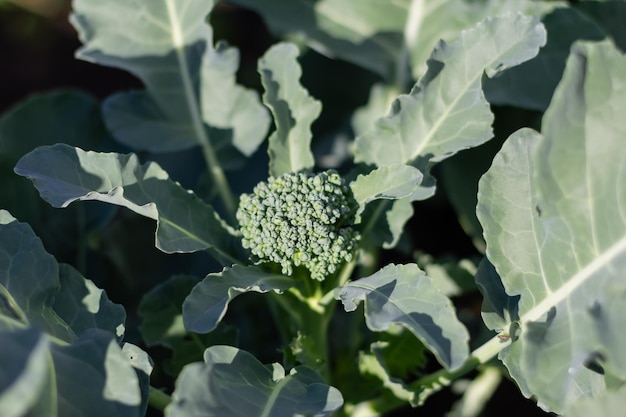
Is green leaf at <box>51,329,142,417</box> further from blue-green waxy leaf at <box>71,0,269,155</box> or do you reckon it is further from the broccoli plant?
blue-green waxy leaf at <box>71,0,269,155</box>

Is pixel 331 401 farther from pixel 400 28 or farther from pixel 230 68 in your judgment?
pixel 400 28

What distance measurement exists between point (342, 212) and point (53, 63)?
204 cm

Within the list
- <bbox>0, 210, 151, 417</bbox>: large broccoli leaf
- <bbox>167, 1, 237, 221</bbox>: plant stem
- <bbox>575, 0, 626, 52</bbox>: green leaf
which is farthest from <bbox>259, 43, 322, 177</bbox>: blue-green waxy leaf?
<bbox>575, 0, 626, 52</bbox>: green leaf

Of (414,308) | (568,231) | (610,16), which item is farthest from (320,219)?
(610,16)

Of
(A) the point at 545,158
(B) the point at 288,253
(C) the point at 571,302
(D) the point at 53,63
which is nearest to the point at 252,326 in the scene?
(B) the point at 288,253

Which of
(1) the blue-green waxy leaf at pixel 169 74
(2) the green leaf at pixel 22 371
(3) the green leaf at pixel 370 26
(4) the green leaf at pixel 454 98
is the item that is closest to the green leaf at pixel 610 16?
(3) the green leaf at pixel 370 26

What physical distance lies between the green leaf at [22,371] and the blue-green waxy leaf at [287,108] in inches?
24.0

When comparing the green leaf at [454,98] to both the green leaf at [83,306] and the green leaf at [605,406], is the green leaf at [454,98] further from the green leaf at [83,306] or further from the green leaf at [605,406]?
the green leaf at [83,306]

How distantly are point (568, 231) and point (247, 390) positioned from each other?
1.90 ft

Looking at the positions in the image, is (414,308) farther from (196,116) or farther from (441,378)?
(196,116)

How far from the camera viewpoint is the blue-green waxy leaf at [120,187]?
114cm

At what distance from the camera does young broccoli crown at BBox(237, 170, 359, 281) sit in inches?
46.9

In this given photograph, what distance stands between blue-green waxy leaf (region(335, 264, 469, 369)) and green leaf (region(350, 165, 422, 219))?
12cm

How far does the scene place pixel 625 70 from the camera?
1035 mm
